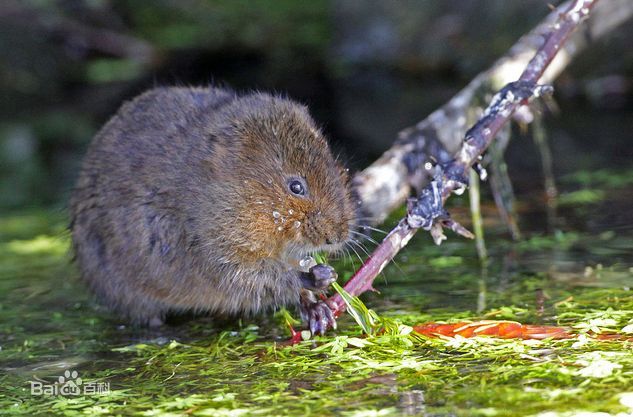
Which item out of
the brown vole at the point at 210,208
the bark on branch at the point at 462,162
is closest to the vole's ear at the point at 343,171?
the brown vole at the point at 210,208

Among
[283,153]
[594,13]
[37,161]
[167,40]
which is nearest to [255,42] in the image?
[167,40]

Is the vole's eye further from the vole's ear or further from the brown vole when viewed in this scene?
the vole's ear

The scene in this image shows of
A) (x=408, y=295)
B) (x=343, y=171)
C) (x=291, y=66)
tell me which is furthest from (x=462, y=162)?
(x=291, y=66)

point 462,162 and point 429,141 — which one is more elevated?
point 429,141

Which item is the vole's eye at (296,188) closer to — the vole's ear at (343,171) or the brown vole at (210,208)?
the brown vole at (210,208)

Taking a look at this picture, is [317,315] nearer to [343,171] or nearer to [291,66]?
[343,171]

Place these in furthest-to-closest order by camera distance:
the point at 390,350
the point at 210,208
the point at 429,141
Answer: the point at 429,141
the point at 210,208
the point at 390,350
